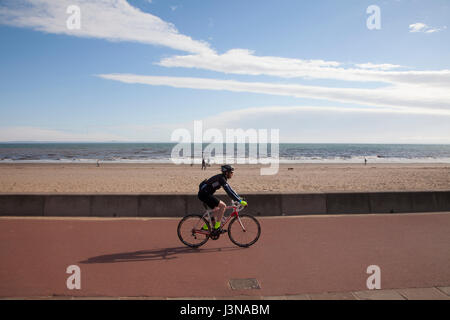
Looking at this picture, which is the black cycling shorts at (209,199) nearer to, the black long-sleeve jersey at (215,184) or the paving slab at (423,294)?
the black long-sleeve jersey at (215,184)

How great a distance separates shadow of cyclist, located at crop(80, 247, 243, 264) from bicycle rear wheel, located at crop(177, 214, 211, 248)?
22cm

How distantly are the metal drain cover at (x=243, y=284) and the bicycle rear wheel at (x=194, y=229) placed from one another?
187cm

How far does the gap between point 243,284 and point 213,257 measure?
Answer: 4.37ft

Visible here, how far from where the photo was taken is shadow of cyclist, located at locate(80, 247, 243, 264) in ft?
18.8

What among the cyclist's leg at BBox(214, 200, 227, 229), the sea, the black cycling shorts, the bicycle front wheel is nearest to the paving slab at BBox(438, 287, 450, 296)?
the bicycle front wheel

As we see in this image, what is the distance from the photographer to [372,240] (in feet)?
22.4

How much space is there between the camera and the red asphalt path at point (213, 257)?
4637 mm

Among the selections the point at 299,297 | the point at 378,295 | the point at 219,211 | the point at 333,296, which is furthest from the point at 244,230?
the point at 378,295

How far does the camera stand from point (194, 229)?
660cm

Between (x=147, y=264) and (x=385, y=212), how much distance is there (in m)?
6.85

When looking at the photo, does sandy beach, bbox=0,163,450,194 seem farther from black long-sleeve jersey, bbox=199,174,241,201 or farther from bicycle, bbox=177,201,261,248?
black long-sleeve jersey, bbox=199,174,241,201
